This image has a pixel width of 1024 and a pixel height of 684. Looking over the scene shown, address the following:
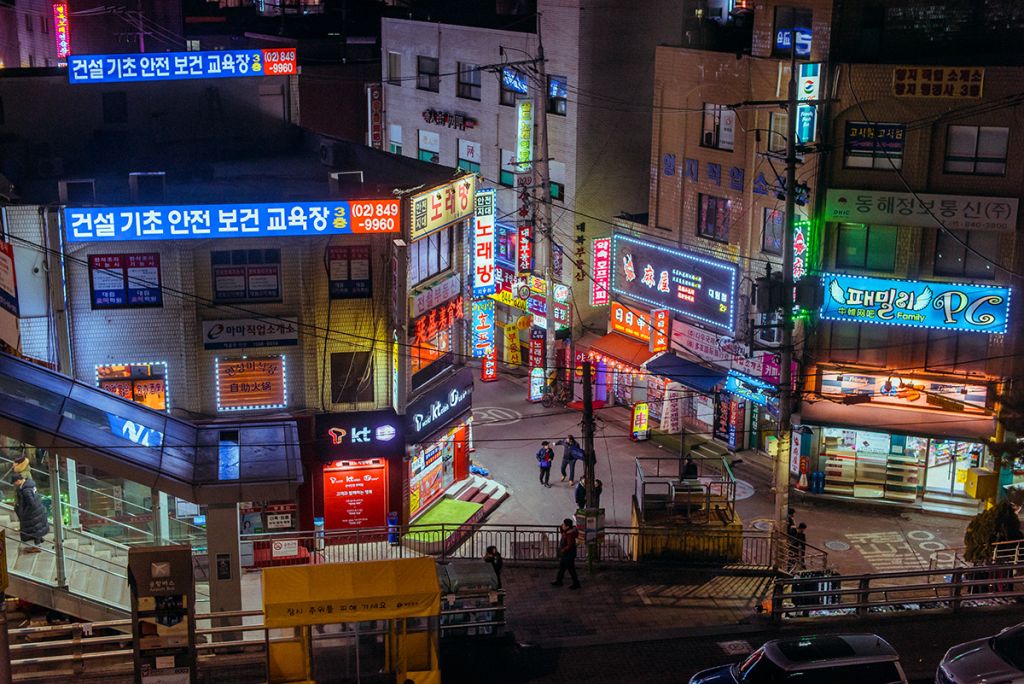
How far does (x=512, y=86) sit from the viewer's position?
46.3 metres

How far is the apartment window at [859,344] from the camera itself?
3641cm

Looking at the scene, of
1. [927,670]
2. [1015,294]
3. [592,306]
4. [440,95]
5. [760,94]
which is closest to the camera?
[927,670]

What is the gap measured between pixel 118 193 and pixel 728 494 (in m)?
19.1

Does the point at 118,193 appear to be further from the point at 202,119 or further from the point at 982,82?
the point at 982,82

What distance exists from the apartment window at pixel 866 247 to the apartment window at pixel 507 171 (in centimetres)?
1574

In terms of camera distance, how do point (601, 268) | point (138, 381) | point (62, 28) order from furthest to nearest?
Answer: 1. point (62, 28)
2. point (601, 268)
3. point (138, 381)

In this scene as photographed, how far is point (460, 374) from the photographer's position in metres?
35.8

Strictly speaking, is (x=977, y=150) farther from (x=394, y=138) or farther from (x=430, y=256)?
(x=394, y=138)

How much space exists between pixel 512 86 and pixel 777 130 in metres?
13.0

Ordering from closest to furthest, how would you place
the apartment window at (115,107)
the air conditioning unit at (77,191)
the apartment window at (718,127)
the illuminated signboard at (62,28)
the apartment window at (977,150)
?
the air conditioning unit at (77,191), the apartment window at (977,150), the apartment window at (718,127), the apartment window at (115,107), the illuminated signboard at (62,28)

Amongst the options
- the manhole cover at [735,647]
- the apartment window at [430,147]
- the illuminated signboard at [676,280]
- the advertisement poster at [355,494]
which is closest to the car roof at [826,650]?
the manhole cover at [735,647]

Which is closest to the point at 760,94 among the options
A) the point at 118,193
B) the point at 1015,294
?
the point at 1015,294

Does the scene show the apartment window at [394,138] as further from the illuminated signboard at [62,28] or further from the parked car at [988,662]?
the parked car at [988,662]

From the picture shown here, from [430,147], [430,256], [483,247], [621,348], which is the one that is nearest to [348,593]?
[430,256]
